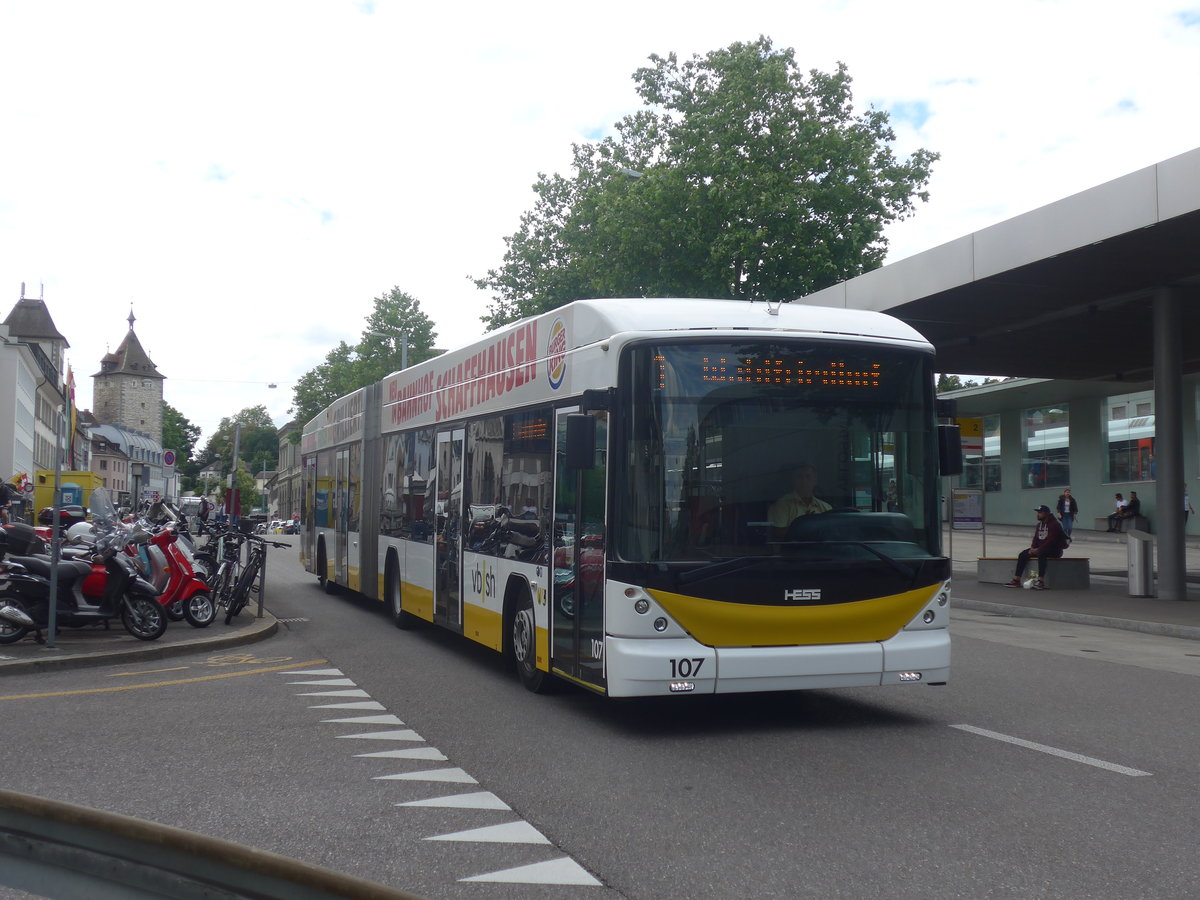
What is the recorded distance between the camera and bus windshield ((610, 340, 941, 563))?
802 centimetres

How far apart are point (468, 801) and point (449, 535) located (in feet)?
20.5

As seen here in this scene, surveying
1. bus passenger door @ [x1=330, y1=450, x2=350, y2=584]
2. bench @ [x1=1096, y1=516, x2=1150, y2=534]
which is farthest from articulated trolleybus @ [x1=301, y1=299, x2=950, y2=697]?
bench @ [x1=1096, y1=516, x2=1150, y2=534]

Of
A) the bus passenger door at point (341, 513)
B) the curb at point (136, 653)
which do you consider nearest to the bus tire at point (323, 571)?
the bus passenger door at point (341, 513)

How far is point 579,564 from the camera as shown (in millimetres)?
8711

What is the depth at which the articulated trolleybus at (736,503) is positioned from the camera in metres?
7.98

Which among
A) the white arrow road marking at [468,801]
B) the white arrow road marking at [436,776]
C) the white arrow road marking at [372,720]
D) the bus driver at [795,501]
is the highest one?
the bus driver at [795,501]

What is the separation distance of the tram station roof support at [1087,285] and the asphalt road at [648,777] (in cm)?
727

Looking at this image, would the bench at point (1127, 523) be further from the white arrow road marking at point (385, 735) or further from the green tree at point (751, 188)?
the white arrow road marking at point (385, 735)

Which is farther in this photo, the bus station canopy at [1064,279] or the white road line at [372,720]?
the bus station canopy at [1064,279]

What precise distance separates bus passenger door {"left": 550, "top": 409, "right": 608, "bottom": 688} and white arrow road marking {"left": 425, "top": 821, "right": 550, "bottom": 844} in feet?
8.07

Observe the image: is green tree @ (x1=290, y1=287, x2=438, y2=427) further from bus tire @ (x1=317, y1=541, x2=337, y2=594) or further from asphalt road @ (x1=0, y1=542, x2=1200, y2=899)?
asphalt road @ (x1=0, y1=542, x2=1200, y2=899)

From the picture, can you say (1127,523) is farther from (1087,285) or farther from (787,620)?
(787,620)

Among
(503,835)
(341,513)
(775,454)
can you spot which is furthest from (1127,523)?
(503,835)

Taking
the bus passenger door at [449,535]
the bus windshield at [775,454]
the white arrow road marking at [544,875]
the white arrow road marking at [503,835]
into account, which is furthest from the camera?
the bus passenger door at [449,535]
